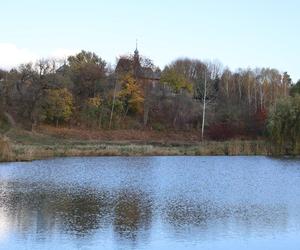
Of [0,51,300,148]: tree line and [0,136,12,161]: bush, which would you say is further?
[0,51,300,148]: tree line

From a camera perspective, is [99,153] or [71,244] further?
[99,153]

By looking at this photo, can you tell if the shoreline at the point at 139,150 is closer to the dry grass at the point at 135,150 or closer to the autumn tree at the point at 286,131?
the dry grass at the point at 135,150

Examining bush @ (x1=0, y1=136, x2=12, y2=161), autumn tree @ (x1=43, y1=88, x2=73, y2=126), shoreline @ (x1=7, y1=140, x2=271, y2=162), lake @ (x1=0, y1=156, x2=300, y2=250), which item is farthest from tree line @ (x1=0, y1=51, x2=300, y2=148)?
lake @ (x1=0, y1=156, x2=300, y2=250)

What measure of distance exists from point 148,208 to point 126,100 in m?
61.6

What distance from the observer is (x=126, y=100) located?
272ft

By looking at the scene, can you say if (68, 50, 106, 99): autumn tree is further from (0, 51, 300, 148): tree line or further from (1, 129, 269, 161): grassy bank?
(1, 129, 269, 161): grassy bank

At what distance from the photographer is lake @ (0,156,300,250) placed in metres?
15.4

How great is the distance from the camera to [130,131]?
255ft

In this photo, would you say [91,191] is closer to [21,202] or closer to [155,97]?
[21,202]

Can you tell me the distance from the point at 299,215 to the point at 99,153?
3640cm

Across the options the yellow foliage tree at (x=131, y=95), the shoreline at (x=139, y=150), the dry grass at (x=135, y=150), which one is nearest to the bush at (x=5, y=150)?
the dry grass at (x=135, y=150)

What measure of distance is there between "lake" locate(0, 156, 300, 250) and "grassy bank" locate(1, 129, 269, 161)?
Answer: 1007cm

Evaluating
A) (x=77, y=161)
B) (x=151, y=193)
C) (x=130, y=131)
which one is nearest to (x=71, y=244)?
(x=151, y=193)

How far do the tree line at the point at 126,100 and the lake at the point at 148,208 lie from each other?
102ft
